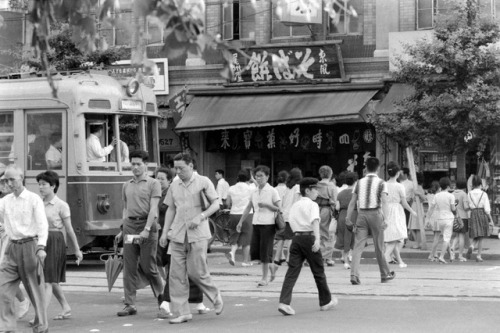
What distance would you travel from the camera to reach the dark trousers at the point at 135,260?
12.6 meters

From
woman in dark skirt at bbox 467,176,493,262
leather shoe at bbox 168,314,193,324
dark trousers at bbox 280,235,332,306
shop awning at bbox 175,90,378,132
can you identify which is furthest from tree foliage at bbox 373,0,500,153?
leather shoe at bbox 168,314,193,324

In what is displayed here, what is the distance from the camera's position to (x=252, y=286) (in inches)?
620

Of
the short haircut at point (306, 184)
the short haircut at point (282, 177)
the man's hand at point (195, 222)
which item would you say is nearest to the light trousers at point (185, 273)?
the man's hand at point (195, 222)

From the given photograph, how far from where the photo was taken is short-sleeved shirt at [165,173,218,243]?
11.9 metres

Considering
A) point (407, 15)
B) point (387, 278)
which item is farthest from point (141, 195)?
point (407, 15)

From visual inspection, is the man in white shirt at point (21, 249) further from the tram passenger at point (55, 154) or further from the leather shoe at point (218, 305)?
the tram passenger at point (55, 154)

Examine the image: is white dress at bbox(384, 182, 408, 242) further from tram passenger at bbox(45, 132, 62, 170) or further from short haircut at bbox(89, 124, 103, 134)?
tram passenger at bbox(45, 132, 62, 170)

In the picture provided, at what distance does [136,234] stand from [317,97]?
14944 millimetres

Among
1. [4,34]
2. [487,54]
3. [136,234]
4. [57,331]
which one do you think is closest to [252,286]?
[136,234]

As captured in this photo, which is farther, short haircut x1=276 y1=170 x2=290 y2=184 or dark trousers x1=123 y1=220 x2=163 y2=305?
short haircut x1=276 y1=170 x2=290 y2=184

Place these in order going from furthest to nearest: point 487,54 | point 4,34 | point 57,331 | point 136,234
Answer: point 4,34 → point 487,54 → point 136,234 → point 57,331

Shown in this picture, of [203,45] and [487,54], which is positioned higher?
[487,54]

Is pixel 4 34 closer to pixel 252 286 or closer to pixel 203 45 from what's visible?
pixel 252 286

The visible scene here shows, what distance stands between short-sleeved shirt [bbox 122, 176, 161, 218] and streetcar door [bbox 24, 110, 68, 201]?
583 centimetres
